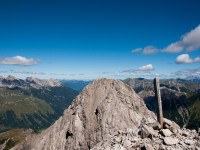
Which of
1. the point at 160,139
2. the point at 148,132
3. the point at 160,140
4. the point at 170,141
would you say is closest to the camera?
the point at 170,141

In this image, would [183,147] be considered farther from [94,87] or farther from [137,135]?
[94,87]

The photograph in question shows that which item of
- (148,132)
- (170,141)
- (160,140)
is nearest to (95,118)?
(148,132)

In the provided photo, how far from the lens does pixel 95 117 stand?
222 ft

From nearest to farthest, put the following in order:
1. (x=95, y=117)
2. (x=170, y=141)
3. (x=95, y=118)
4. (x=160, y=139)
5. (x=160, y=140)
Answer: (x=170, y=141)
(x=160, y=140)
(x=160, y=139)
(x=95, y=118)
(x=95, y=117)

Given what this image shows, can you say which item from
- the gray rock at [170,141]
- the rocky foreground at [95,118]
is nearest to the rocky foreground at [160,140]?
the gray rock at [170,141]

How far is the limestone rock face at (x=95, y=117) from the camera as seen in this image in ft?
208

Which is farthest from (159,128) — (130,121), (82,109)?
(82,109)

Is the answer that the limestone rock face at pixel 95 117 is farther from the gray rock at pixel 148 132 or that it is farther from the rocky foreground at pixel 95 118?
the gray rock at pixel 148 132

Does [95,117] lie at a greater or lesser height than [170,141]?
lesser

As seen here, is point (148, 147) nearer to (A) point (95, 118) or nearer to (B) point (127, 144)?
(B) point (127, 144)

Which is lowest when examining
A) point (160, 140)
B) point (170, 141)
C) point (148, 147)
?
point (148, 147)

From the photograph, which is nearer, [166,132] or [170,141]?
[170,141]

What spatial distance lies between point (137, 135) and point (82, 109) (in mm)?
50951

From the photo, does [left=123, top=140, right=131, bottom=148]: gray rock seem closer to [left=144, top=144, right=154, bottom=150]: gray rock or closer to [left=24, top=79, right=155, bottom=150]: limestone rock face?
[left=144, top=144, right=154, bottom=150]: gray rock
